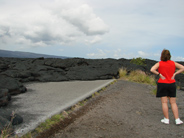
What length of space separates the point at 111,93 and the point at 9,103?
343 cm

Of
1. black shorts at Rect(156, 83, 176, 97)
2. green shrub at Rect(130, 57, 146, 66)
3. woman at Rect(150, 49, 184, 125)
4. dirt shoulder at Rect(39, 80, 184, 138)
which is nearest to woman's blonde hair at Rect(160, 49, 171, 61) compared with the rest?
woman at Rect(150, 49, 184, 125)

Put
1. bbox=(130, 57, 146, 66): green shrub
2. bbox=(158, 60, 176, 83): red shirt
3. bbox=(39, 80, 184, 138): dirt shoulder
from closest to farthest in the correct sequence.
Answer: bbox=(39, 80, 184, 138): dirt shoulder < bbox=(158, 60, 176, 83): red shirt < bbox=(130, 57, 146, 66): green shrub

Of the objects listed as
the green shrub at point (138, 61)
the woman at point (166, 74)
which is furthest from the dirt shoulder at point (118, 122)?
the green shrub at point (138, 61)

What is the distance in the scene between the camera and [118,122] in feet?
12.8

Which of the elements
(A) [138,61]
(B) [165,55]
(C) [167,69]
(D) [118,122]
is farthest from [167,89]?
(A) [138,61]

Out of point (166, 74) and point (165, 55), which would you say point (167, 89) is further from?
point (165, 55)

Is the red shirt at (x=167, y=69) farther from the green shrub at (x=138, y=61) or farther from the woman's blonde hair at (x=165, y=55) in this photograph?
the green shrub at (x=138, y=61)

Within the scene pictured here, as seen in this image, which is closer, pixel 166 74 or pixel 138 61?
pixel 166 74

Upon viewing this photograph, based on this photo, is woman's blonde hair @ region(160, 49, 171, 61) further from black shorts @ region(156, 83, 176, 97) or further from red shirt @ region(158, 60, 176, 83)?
black shorts @ region(156, 83, 176, 97)

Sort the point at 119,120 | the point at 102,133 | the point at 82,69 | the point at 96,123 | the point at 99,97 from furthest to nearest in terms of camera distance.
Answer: the point at 82,69, the point at 99,97, the point at 119,120, the point at 96,123, the point at 102,133

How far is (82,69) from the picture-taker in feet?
35.3

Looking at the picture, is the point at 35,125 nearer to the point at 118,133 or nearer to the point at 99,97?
the point at 118,133

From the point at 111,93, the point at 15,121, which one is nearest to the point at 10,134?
the point at 15,121

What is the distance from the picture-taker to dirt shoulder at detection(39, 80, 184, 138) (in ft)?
10.9
